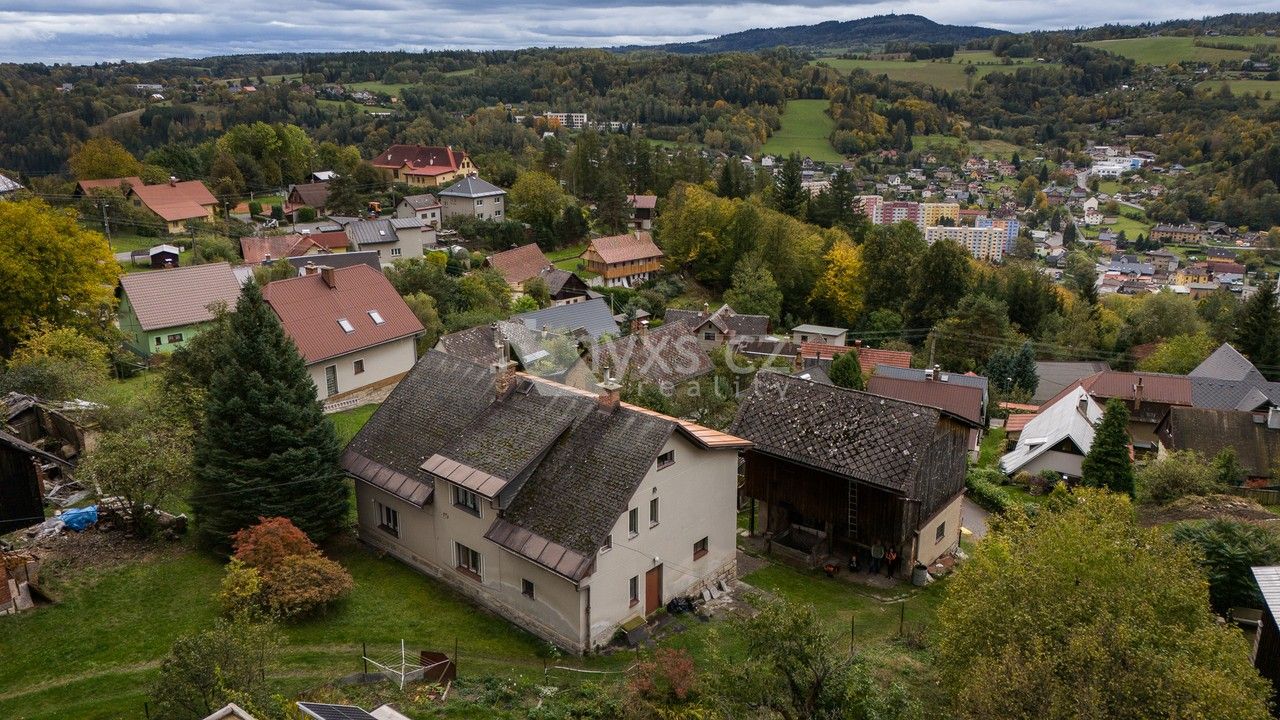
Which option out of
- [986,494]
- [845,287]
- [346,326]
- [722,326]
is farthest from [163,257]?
[845,287]

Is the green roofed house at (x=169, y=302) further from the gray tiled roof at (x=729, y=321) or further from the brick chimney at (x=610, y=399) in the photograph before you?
the gray tiled roof at (x=729, y=321)

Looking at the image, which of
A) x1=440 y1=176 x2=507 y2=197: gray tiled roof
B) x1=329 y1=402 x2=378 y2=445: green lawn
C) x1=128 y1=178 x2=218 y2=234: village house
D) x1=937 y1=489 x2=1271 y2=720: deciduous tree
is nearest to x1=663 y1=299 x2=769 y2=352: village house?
x1=329 y1=402 x2=378 y2=445: green lawn

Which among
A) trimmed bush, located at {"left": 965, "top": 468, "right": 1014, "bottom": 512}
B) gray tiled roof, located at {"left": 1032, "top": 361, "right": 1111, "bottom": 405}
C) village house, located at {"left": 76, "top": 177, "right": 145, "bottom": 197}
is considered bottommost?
gray tiled roof, located at {"left": 1032, "top": 361, "right": 1111, "bottom": 405}

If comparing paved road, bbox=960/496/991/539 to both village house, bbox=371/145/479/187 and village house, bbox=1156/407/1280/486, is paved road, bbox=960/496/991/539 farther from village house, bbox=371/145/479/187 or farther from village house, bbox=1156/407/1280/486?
village house, bbox=371/145/479/187

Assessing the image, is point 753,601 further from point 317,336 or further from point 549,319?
point 549,319

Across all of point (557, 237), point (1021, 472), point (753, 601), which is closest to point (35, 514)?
point (753, 601)

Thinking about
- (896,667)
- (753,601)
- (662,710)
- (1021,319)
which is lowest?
(1021,319)
